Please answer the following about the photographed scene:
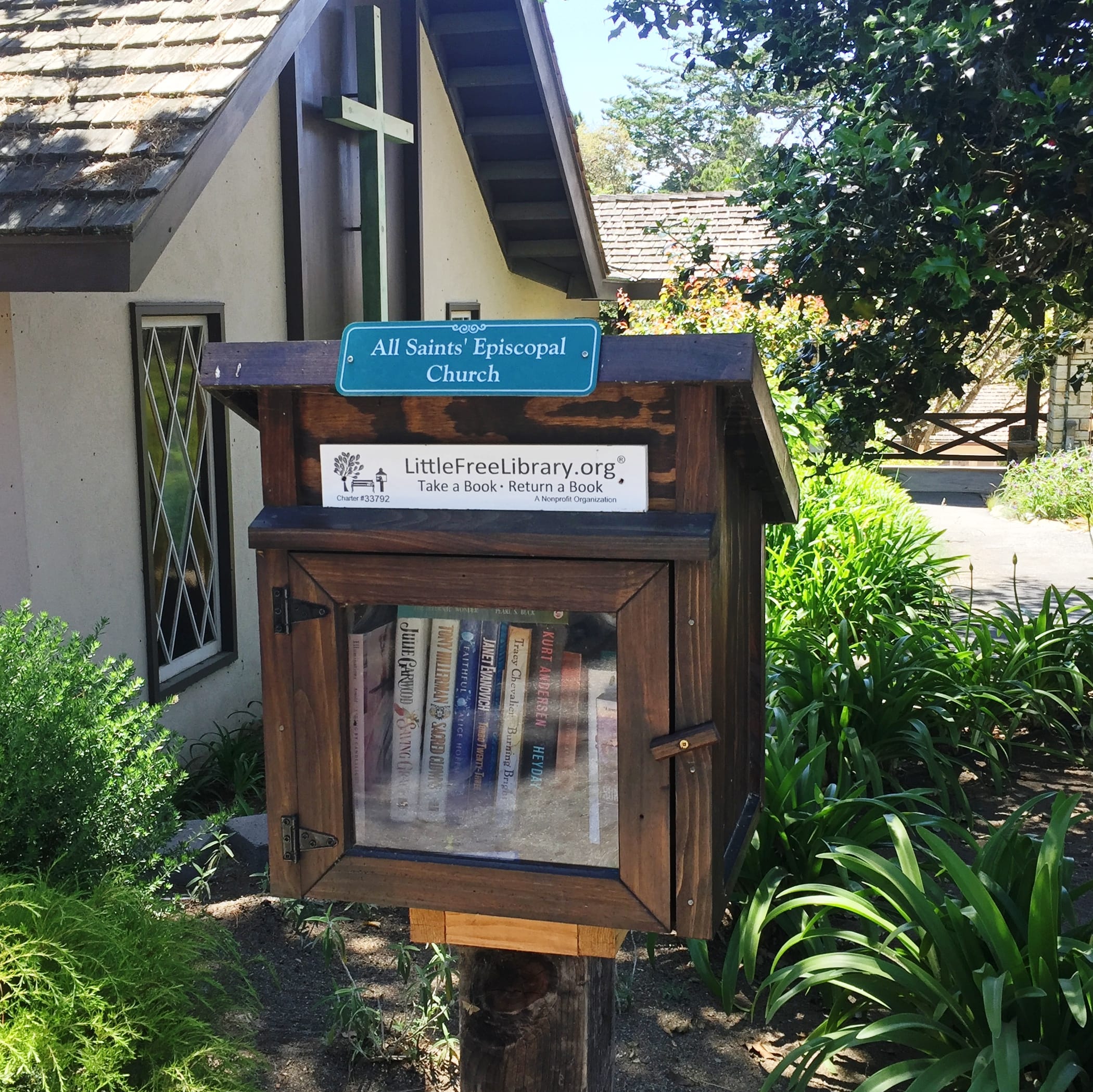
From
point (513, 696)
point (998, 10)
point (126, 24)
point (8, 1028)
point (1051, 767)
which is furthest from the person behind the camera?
point (1051, 767)

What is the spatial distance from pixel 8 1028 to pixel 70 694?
1.13m

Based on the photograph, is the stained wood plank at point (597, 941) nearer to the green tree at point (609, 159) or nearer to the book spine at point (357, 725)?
the book spine at point (357, 725)

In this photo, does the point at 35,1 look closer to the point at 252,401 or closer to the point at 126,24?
the point at 126,24

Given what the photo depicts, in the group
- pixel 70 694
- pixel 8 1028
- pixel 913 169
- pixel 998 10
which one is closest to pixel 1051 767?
pixel 913 169

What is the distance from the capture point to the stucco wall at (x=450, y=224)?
851 centimetres

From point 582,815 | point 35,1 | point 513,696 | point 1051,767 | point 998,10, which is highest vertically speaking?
point 35,1

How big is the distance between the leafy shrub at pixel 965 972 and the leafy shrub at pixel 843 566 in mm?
2333

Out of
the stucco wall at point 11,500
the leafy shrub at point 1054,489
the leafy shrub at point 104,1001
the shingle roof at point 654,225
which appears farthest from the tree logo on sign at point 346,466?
the shingle roof at point 654,225

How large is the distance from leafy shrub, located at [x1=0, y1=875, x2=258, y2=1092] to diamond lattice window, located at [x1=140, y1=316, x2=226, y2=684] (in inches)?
109

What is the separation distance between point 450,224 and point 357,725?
309 inches

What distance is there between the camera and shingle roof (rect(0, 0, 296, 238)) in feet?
11.7

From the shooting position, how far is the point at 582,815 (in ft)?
5.52

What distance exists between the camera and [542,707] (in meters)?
1.71

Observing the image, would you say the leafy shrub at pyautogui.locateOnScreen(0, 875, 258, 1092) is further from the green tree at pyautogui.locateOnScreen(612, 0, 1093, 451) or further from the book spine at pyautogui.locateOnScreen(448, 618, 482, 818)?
the green tree at pyautogui.locateOnScreen(612, 0, 1093, 451)
